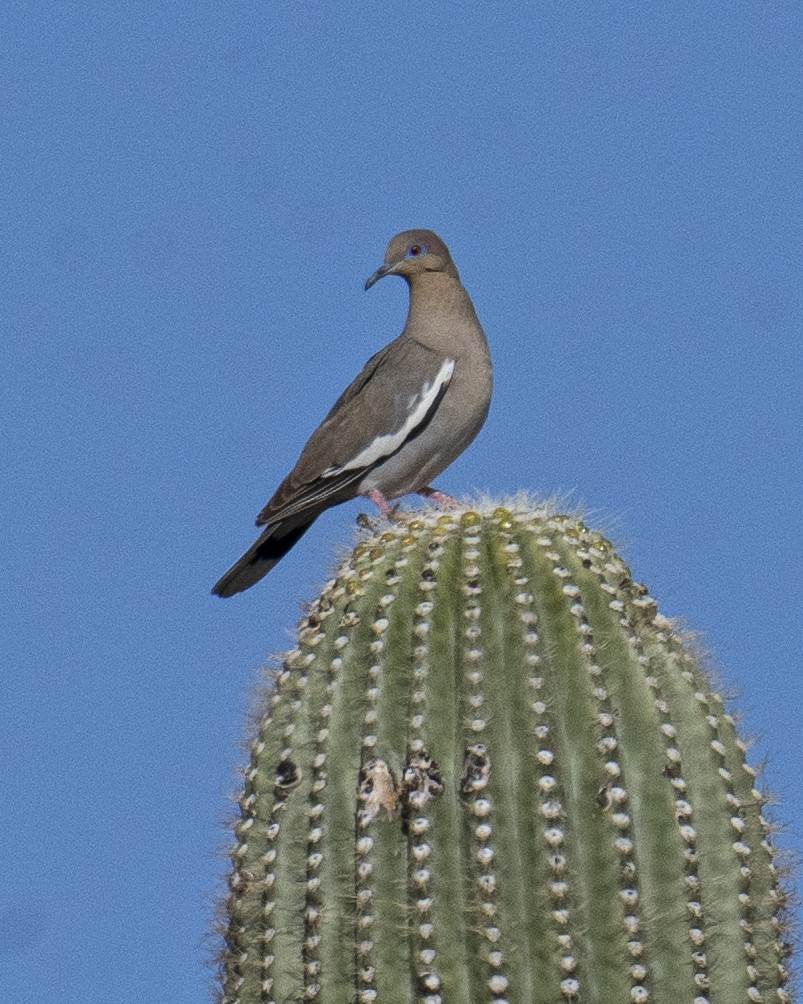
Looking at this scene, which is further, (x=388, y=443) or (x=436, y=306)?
(x=436, y=306)

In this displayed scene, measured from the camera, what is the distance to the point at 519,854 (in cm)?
363

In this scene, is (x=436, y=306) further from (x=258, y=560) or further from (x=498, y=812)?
(x=498, y=812)

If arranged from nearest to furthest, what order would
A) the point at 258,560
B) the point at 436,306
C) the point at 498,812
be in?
the point at 498,812, the point at 258,560, the point at 436,306

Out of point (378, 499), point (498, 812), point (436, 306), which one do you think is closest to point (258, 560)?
point (378, 499)

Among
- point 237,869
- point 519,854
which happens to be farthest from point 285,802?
point 519,854

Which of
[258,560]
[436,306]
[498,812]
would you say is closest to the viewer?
[498,812]

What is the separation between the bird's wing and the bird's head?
0.63m

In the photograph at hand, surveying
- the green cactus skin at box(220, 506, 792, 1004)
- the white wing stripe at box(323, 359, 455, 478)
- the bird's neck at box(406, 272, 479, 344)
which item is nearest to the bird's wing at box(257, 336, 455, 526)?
the white wing stripe at box(323, 359, 455, 478)

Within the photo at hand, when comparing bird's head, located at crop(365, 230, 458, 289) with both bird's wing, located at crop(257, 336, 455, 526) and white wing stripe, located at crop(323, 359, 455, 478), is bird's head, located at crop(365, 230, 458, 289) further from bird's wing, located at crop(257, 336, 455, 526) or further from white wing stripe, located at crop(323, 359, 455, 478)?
white wing stripe, located at crop(323, 359, 455, 478)

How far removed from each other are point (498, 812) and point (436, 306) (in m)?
4.59

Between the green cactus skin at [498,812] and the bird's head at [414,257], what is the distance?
412cm

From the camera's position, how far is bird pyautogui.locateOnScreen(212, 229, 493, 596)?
23.7 feet

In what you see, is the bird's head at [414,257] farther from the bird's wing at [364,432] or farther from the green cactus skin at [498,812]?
the green cactus skin at [498,812]

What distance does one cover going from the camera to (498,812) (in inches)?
144
